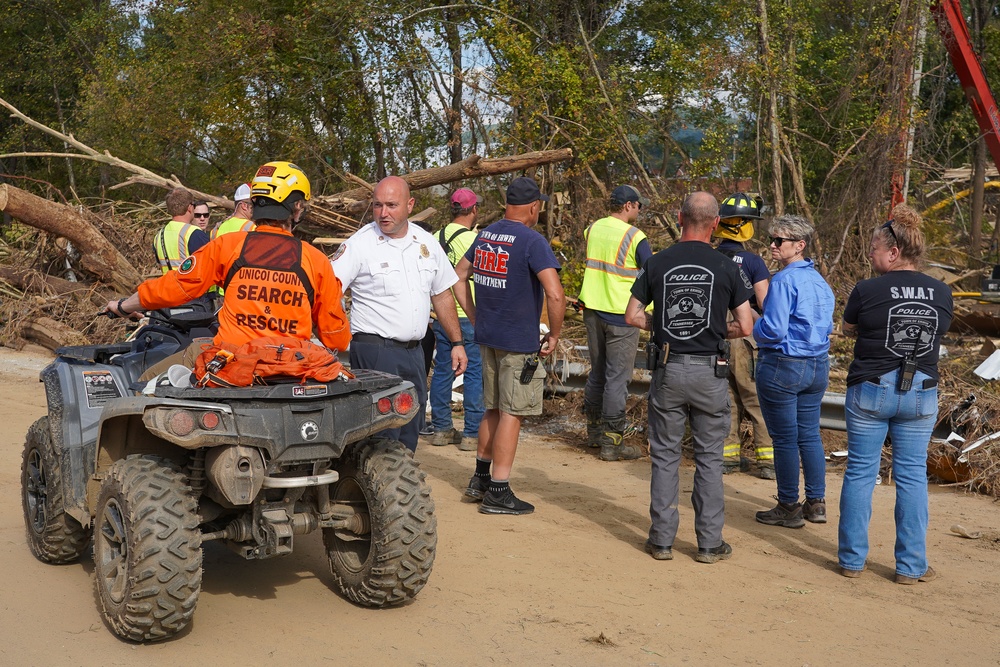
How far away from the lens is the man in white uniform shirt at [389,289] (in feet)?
19.1

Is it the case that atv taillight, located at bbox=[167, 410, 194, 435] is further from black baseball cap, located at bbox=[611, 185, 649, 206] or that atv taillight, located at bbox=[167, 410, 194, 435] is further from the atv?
black baseball cap, located at bbox=[611, 185, 649, 206]

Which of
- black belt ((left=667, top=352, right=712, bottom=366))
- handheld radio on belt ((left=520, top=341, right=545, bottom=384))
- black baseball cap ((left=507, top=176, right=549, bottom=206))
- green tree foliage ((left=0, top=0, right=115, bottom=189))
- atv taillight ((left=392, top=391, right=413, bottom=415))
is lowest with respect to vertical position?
handheld radio on belt ((left=520, top=341, right=545, bottom=384))

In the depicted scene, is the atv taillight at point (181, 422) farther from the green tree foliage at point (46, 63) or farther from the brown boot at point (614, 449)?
the green tree foliage at point (46, 63)

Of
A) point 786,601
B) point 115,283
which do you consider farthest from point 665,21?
point 786,601

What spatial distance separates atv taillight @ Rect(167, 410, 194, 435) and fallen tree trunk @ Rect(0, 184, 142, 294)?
9.74 m

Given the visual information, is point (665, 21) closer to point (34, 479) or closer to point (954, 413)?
point (954, 413)

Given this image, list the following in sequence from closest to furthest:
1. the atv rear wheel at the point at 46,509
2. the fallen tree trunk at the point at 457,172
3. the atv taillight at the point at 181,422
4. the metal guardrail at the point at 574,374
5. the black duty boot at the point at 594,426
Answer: the atv taillight at the point at 181,422 < the atv rear wheel at the point at 46,509 < the black duty boot at the point at 594,426 < the metal guardrail at the point at 574,374 < the fallen tree trunk at the point at 457,172

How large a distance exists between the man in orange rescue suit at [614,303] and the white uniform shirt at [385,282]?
110 inches

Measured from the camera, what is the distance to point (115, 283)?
43.7 feet

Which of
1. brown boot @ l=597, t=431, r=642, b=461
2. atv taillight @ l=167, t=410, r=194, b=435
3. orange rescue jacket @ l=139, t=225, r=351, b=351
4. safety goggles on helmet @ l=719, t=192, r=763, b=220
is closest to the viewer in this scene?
atv taillight @ l=167, t=410, r=194, b=435

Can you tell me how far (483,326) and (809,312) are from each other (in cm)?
209

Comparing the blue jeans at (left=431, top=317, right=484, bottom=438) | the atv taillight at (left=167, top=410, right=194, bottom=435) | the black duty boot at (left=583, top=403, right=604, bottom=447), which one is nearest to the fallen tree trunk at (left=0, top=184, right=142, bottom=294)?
the blue jeans at (left=431, top=317, right=484, bottom=438)

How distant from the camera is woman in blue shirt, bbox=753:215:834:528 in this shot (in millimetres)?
6332

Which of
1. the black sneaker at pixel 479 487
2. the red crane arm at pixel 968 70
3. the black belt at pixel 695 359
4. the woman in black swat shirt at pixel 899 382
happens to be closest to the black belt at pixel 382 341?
the black sneaker at pixel 479 487
